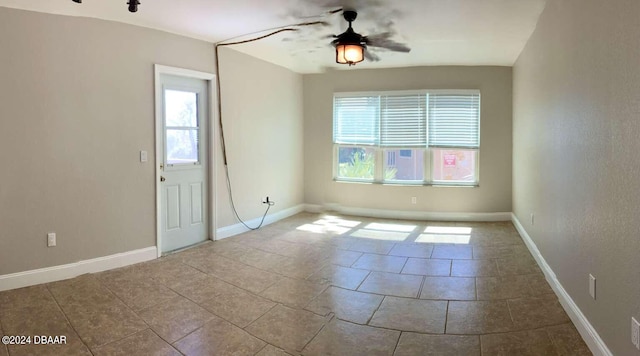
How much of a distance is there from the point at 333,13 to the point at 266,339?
2.92 m

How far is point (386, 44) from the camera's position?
15.2 feet

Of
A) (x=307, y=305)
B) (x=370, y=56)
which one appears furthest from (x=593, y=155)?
(x=370, y=56)

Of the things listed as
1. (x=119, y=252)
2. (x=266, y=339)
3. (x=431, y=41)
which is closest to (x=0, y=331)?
(x=119, y=252)

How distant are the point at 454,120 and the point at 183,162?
13.8ft

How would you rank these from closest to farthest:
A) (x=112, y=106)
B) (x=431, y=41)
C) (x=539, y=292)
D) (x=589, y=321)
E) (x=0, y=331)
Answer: (x=589, y=321), (x=0, y=331), (x=539, y=292), (x=112, y=106), (x=431, y=41)

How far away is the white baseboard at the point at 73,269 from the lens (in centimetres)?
320

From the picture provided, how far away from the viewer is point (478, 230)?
5289 millimetres

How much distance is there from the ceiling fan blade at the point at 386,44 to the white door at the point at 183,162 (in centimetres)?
216

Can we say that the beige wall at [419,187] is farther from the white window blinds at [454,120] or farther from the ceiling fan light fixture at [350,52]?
the ceiling fan light fixture at [350,52]

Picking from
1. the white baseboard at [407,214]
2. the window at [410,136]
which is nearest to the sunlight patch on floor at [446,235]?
the white baseboard at [407,214]

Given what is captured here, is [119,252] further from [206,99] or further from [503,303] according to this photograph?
[503,303]

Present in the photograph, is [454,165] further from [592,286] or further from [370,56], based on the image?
[592,286]

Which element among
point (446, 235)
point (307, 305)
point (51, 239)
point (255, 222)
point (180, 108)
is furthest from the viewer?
point (255, 222)

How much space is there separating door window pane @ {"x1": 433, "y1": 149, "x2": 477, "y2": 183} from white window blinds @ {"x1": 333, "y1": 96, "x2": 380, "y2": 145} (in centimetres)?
107
